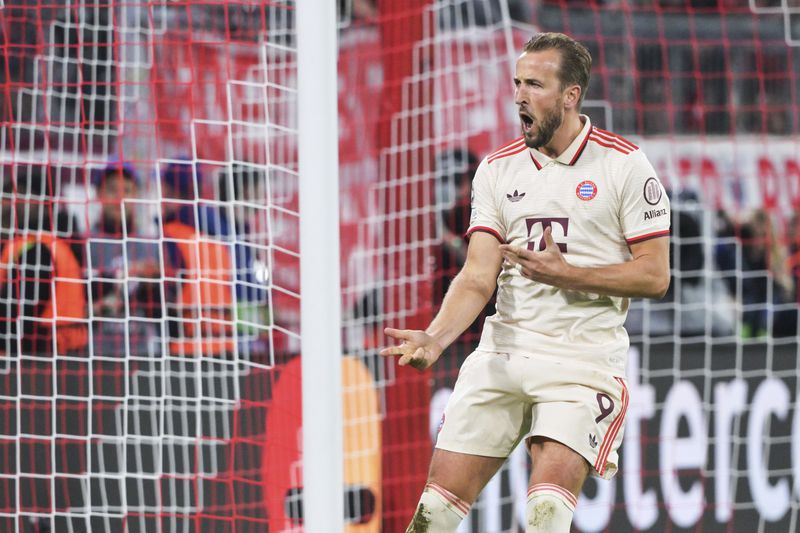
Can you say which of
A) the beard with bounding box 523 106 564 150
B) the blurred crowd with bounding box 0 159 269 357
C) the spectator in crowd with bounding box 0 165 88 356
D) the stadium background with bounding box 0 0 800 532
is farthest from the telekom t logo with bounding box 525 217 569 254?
the spectator in crowd with bounding box 0 165 88 356

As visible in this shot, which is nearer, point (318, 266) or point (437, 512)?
point (437, 512)

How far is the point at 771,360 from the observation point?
6.49 m

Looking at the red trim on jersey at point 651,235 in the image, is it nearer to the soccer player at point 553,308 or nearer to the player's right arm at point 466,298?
the soccer player at point 553,308

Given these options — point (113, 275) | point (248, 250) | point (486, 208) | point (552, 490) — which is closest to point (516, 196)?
point (486, 208)

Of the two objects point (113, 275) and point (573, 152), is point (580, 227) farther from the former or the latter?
point (113, 275)

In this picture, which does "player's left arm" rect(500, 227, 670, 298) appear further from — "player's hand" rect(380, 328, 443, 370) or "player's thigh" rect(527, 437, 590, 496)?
"player's thigh" rect(527, 437, 590, 496)

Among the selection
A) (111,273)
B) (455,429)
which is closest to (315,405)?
(455,429)

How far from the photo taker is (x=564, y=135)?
12.5 ft

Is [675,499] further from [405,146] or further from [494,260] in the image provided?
[494,260]

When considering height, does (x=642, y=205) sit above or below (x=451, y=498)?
above

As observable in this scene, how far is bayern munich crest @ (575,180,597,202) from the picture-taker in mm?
3746

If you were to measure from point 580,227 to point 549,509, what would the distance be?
85 cm

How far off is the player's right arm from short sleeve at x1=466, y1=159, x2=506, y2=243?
21 mm

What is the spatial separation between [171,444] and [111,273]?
104 cm
